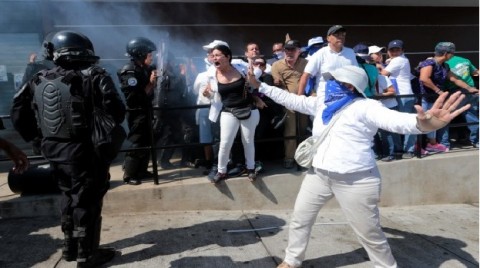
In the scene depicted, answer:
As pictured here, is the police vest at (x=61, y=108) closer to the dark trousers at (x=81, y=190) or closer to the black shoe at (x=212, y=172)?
the dark trousers at (x=81, y=190)

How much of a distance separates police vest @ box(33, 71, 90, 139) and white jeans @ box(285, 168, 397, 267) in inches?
71.4

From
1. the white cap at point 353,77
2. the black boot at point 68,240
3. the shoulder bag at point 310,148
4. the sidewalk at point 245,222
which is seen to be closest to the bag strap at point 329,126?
the shoulder bag at point 310,148

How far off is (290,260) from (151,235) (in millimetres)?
1452

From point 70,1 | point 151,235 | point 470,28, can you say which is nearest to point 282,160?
point 151,235

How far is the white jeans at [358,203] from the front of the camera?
2.90 metres

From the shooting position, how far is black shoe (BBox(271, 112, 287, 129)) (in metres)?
5.07

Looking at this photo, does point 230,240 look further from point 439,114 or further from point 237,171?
point 439,114

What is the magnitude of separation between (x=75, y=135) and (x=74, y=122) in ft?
0.35

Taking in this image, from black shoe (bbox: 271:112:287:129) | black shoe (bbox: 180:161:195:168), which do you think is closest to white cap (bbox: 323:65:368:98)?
black shoe (bbox: 271:112:287:129)

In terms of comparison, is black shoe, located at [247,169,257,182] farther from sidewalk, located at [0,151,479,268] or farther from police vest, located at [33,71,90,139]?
police vest, located at [33,71,90,139]

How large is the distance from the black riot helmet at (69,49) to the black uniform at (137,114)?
3.99ft

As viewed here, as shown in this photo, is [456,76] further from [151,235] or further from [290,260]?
[151,235]

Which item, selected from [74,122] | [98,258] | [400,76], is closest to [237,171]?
[98,258]

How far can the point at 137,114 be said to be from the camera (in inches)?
179
